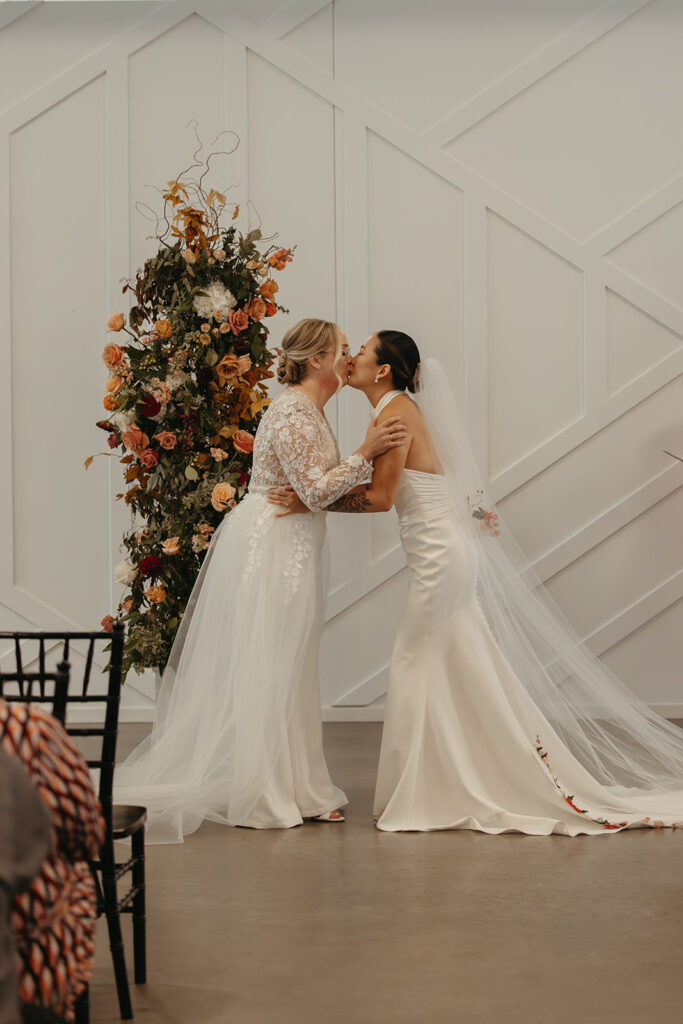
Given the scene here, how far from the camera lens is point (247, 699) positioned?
432 cm

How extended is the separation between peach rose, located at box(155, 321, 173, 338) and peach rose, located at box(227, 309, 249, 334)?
260 millimetres

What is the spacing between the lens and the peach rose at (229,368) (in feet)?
16.0

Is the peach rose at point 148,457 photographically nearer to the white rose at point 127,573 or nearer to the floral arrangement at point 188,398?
→ the floral arrangement at point 188,398

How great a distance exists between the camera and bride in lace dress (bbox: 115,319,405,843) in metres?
4.30

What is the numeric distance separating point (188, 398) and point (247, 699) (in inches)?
54.5

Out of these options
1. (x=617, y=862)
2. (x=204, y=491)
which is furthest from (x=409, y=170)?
(x=617, y=862)

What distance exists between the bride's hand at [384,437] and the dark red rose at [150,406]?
39.7 inches

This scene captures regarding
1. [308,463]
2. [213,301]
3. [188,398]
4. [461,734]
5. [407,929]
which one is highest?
[213,301]

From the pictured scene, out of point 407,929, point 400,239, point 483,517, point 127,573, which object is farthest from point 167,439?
point 400,239

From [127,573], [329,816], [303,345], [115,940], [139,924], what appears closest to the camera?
[115,940]

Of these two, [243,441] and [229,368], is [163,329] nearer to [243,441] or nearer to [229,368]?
[229,368]

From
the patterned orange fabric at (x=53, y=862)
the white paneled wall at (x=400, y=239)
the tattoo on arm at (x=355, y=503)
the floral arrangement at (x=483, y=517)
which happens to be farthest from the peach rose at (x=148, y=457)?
the patterned orange fabric at (x=53, y=862)

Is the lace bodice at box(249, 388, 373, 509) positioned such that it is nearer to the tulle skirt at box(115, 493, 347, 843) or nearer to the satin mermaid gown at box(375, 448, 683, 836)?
the tulle skirt at box(115, 493, 347, 843)

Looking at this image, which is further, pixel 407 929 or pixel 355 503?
pixel 355 503
